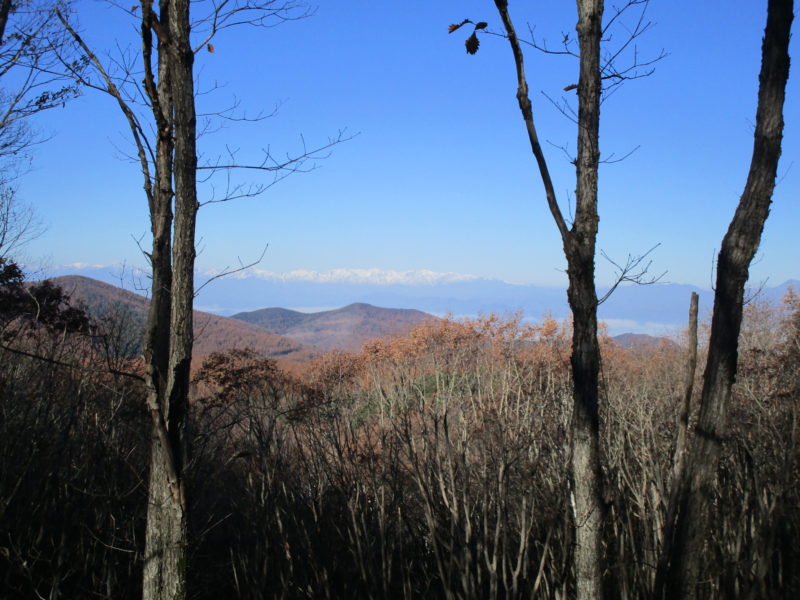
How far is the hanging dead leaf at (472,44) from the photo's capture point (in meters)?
3.28

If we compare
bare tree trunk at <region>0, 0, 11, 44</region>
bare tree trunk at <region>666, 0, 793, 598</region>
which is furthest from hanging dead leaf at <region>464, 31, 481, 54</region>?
bare tree trunk at <region>0, 0, 11, 44</region>

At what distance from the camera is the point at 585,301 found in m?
3.12

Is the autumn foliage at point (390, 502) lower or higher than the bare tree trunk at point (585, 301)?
lower

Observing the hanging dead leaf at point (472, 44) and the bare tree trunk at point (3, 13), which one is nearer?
the hanging dead leaf at point (472, 44)

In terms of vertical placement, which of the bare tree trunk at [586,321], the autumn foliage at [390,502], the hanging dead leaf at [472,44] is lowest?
the autumn foliage at [390,502]

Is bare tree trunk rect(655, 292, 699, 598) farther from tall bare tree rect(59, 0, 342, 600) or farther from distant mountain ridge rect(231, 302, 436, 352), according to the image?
distant mountain ridge rect(231, 302, 436, 352)

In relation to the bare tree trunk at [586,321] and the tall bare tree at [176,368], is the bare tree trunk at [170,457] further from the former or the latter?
the bare tree trunk at [586,321]

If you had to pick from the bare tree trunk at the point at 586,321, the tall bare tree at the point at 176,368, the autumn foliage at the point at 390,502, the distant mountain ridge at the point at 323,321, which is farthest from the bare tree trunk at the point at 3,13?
the distant mountain ridge at the point at 323,321

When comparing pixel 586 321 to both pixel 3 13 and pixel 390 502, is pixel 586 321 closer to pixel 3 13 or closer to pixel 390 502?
pixel 390 502

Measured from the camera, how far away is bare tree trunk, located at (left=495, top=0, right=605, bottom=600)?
120 inches

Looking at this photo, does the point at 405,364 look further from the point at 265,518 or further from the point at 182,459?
the point at 182,459

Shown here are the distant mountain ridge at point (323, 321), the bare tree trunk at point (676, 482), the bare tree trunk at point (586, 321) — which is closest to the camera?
the bare tree trunk at point (586, 321)

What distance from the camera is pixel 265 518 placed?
178 inches

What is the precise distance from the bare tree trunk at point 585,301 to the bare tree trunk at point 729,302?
0.49 meters
